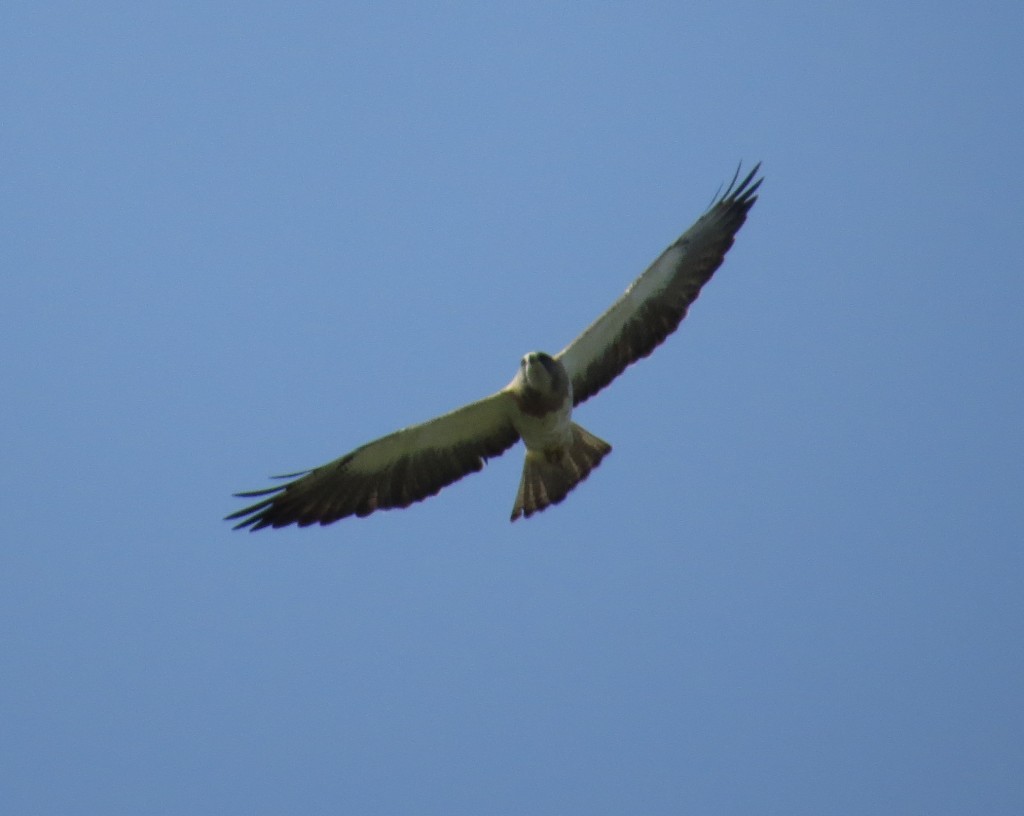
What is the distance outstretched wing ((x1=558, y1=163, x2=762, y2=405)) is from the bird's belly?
1.57 feet

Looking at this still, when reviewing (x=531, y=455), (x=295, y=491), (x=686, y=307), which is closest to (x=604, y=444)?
(x=531, y=455)

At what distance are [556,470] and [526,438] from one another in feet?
→ 0.98

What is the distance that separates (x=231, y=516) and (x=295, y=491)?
0.48 meters

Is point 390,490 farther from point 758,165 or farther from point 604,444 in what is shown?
point 758,165

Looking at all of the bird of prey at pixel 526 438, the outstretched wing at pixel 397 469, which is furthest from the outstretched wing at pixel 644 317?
the outstretched wing at pixel 397 469

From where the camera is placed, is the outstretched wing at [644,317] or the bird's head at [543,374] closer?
the bird's head at [543,374]

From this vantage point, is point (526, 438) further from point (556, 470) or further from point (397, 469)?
point (397, 469)

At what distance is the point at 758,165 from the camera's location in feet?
33.7

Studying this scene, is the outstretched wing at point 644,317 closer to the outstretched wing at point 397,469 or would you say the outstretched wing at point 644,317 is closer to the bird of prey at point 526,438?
the bird of prey at point 526,438

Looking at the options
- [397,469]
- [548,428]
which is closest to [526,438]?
[548,428]

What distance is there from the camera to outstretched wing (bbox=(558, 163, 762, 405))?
9.78 meters

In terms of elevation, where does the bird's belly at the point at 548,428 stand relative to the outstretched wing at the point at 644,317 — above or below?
below

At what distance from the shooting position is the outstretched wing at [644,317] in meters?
9.78


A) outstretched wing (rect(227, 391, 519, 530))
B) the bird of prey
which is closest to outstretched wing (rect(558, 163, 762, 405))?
the bird of prey
